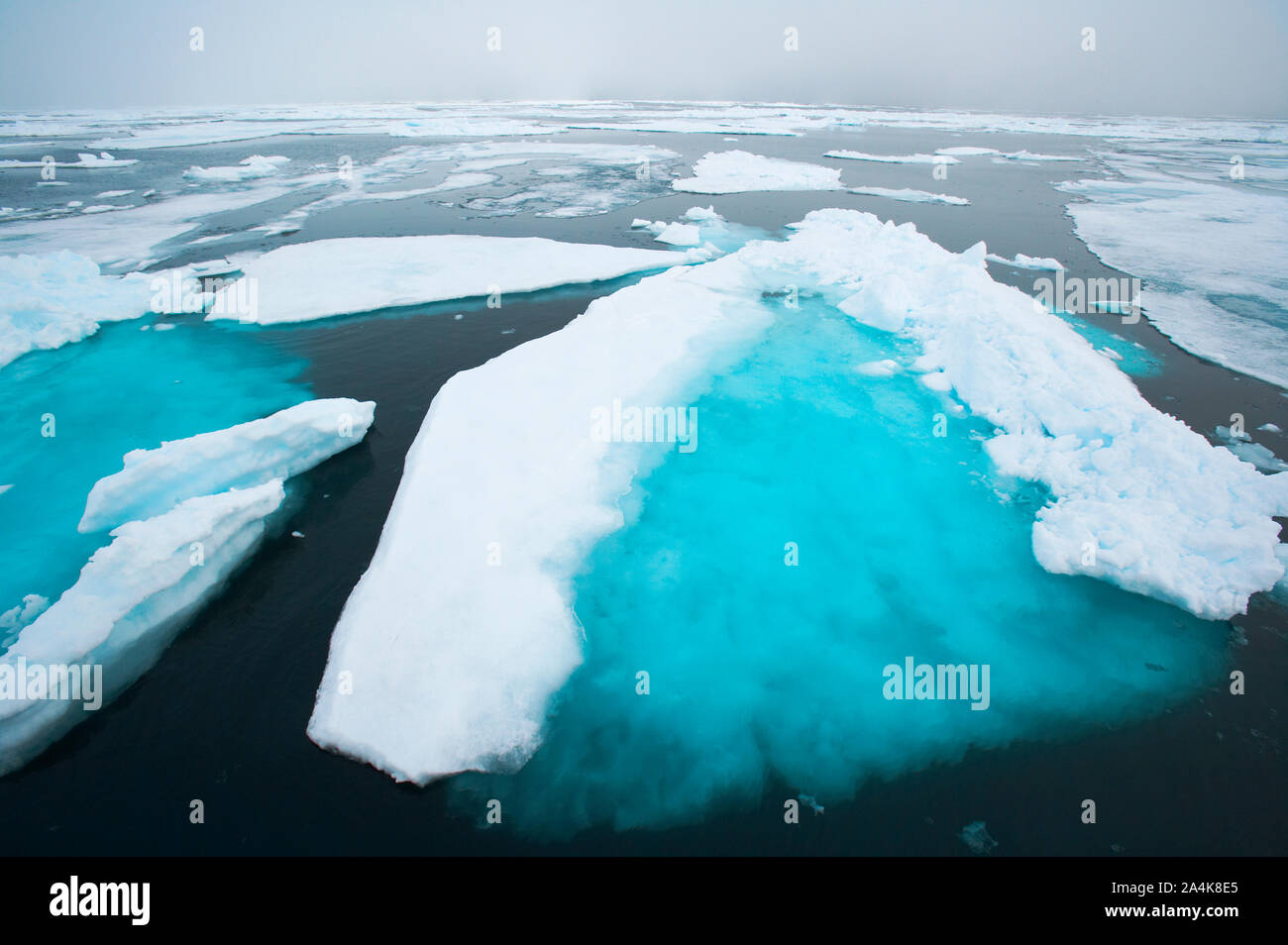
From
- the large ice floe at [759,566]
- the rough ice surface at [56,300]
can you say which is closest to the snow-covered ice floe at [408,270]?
the rough ice surface at [56,300]

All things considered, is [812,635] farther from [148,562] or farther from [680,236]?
[680,236]

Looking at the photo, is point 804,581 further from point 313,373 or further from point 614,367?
point 313,373

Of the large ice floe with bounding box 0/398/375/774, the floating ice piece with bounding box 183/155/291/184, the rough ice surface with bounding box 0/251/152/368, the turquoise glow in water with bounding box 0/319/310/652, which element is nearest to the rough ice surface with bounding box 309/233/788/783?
the large ice floe with bounding box 0/398/375/774

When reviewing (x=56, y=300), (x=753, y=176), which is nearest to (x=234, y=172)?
(x=56, y=300)

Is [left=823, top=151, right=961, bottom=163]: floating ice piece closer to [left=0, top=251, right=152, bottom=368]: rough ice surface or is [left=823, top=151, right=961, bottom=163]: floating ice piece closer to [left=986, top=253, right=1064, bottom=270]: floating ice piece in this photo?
[left=986, top=253, right=1064, bottom=270]: floating ice piece

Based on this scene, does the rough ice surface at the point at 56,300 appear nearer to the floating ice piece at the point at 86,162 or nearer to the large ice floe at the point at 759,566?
the large ice floe at the point at 759,566
